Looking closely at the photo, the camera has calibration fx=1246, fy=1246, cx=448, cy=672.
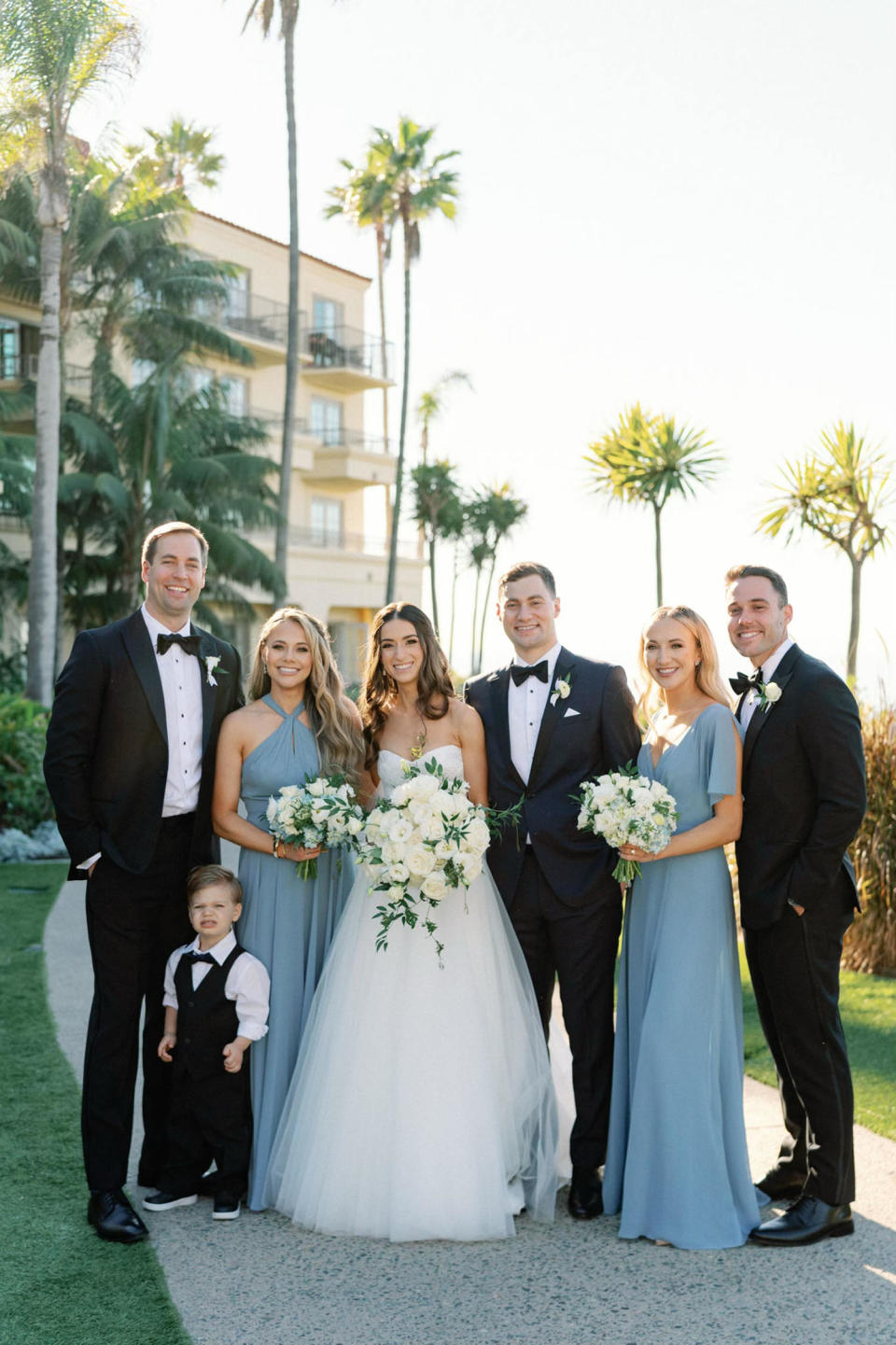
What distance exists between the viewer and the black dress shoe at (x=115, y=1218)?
464 centimetres

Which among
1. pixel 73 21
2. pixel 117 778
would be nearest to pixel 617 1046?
pixel 117 778

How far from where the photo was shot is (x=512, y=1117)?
4.94 metres

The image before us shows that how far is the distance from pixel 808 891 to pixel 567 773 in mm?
1075

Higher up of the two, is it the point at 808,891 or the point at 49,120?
the point at 49,120

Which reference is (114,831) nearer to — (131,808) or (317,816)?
(131,808)

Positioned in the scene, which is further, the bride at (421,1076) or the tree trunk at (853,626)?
the tree trunk at (853,626)

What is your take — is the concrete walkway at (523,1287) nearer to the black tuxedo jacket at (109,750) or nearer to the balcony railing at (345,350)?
the black tuxedo jacket at (109,750)

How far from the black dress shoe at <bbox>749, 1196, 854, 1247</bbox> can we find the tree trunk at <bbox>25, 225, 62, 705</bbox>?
1583 centimetres

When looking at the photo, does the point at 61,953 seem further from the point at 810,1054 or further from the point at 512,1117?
the point at 810,1054

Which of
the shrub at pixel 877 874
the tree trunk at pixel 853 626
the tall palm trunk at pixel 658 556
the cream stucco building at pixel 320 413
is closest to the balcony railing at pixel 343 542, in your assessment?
the cream stucco building at pixel 320 413

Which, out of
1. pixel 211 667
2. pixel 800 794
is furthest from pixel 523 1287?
pixel 211 667

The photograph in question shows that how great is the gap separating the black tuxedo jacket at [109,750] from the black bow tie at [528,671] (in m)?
1.47

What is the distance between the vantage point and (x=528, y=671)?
17.3 ft

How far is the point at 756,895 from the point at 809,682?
0.84 m
